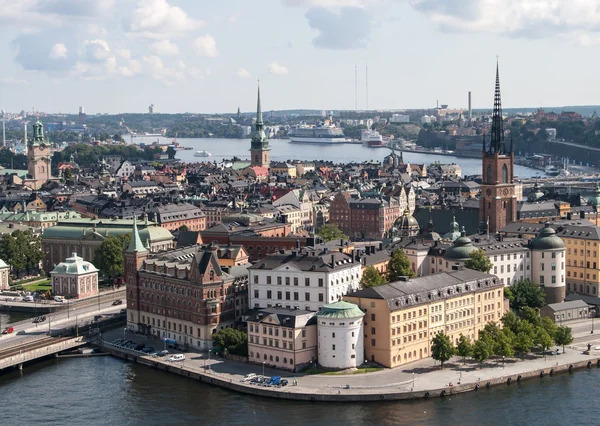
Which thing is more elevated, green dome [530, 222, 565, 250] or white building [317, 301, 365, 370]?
green dome [530, 222, 565, 250]

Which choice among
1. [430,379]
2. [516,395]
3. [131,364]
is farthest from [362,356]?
[131,364]

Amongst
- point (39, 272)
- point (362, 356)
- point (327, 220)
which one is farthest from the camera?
point (327, 220)

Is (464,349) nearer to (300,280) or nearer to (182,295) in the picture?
(300,280)

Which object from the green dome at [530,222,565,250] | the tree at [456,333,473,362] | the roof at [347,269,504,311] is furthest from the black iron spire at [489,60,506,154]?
the tree at [456,333,473,362]

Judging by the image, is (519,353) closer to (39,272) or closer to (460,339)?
(460,339)

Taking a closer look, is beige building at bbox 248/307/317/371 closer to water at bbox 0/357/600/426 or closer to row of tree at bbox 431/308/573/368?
water at bbox 0/357/600/426

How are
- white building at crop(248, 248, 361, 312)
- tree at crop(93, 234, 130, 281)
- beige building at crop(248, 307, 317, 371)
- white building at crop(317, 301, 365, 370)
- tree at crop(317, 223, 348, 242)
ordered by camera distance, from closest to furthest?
white building at crop(317, 301, 365, 370) < beige building at crop(248, 307, 317, 371) < white building at crop(248, 248, 361, 312) < tree at crop(93, 234, 130, 281) < tree at crop(317, 223, 348, 242)

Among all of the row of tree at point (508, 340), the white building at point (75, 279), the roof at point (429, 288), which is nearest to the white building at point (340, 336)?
the roof at point (429, 288)

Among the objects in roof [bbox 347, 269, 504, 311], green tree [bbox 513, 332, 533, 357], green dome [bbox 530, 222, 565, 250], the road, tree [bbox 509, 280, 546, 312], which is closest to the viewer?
roof [bbox 347, 269, 504, 311]
